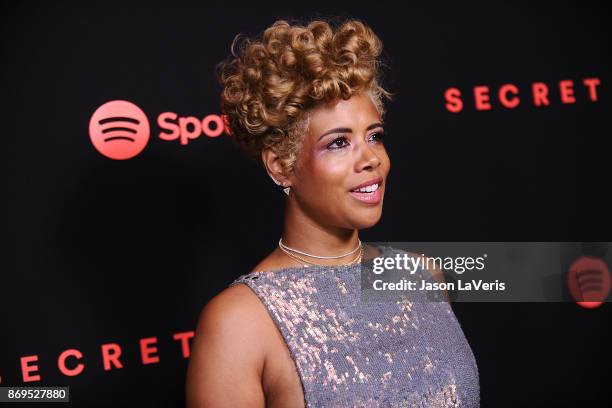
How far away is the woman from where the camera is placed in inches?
67.3

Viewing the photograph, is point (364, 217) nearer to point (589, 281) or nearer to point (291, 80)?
point (291, 80)

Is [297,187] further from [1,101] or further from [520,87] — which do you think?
[520,87]

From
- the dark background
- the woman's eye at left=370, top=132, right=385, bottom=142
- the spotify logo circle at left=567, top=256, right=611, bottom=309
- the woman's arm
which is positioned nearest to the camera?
the woman's arm

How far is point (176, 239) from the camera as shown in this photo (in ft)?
8.55

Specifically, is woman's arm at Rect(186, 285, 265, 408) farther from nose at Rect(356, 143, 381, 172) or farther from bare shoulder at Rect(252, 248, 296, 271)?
nose at Rect(356, 143, 381, 172)

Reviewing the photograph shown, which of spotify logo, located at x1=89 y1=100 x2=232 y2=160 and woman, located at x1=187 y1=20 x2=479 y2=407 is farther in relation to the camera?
spotify logo, located at x1=89 y1=100 x2=232 y2=160

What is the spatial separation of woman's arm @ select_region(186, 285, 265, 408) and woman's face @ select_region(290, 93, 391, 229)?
12.8 inches

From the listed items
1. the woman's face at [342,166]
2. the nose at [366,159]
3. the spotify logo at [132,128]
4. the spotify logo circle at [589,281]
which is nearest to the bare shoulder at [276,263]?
the woman's face at [342,166]

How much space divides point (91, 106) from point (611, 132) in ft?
6.75

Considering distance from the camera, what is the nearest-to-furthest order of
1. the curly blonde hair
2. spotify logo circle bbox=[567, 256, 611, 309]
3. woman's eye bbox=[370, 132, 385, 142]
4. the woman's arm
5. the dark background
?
the woman's arm
the curly blonde hair
woman's eye bbox=[370, 132, 385, 142]
the dark background
spotify logo circle bbox=[567, 256, 611, 309]

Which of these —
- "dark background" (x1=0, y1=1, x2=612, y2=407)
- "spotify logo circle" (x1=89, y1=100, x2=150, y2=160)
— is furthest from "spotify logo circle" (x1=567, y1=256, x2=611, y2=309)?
"spotify logo circle" (x1=89, y1=100, x2=150, y2=160)

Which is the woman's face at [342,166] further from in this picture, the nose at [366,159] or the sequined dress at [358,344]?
the sequined dress at [358,344]

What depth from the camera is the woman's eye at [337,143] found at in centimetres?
180

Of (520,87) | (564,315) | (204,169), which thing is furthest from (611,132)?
(204,169)
